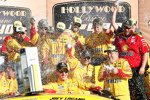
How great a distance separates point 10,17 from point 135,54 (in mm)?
3604

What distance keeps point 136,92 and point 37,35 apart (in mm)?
2689

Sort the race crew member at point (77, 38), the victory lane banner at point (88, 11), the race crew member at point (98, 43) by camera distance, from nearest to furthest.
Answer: the race crew member at point (98, 43) → the race crew member at point (77, 38) → the victory lane banner at point (88, 11)

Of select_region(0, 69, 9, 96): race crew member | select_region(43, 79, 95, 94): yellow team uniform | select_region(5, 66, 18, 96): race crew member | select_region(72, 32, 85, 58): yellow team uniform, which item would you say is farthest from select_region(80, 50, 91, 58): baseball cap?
select_region(0, 69, 9, 96): race crew member

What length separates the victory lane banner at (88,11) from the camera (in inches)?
508

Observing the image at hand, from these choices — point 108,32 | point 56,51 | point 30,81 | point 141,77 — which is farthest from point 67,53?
point 30,81

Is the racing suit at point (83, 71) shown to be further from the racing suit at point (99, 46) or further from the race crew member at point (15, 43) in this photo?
the race crew member at point (15, 43)

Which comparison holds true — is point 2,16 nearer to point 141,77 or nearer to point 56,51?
point 56,51

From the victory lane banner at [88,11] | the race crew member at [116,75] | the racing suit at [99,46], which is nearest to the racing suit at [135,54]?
the racing suit at [99,46]

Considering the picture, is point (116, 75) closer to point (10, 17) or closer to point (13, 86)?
point (13, 86)

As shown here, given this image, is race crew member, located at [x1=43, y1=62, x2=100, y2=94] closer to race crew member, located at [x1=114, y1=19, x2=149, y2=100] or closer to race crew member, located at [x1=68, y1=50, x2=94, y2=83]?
race crew member, located at [x1=68, y1=50, x2=94, y2=83]

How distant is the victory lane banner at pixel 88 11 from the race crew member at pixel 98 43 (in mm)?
1470

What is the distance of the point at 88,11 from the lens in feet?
42.8

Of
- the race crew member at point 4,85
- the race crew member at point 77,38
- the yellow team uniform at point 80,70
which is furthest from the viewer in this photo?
the race crew member at point 77,38

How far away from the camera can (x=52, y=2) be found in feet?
43.3
